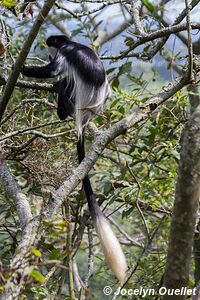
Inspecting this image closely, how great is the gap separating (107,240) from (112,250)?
14 cm

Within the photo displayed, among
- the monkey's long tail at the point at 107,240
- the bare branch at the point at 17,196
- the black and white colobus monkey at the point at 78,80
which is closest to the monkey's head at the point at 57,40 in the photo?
the black and white colobus monkey at the point at 78,80

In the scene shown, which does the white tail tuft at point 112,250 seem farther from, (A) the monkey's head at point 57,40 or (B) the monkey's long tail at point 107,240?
(A) the monkey's head at point 57,40

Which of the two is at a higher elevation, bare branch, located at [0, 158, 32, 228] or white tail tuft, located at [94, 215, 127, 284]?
bare branch, located at [0, 158, 32, 228]

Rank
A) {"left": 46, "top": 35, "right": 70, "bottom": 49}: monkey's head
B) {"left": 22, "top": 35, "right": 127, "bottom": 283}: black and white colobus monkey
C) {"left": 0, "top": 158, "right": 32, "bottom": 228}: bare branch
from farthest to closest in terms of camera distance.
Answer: {"left": 46, "top": 35, "right": 70, "bottom": 49}: monkey's head
{"left": 22, "top": 35, "right": 127, "bottom": 283}: black and white colobus monkey
{"left": 0, "top": 158, "right": 32, "bottom": 228}: bare branch

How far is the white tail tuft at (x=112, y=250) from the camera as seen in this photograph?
176cm

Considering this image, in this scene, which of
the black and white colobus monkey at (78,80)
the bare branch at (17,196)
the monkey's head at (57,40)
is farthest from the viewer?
the monkey's head at (57,40)

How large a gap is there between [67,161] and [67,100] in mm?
884

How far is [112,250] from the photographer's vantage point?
1.90m

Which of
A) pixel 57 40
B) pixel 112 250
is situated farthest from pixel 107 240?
pixel 57 40

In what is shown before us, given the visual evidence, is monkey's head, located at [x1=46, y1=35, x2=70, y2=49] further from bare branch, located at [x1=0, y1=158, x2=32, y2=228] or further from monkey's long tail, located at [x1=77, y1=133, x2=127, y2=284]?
bare branch, located at [x1=0, y1=158, x2=32, y2=228]

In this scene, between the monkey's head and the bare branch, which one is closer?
the bare branch

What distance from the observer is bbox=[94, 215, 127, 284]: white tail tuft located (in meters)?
1.76

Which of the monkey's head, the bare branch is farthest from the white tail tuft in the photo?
the monkey's head

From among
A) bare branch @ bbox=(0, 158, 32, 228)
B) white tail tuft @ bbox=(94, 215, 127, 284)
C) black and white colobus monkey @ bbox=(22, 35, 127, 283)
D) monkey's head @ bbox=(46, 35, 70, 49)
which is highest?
monkey's head @ bbox=(46, 35, 70, 49)
